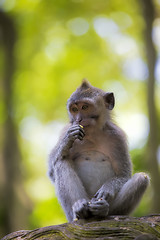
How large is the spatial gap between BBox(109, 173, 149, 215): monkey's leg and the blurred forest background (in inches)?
392

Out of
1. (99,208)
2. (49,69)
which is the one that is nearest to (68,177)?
(99,208)

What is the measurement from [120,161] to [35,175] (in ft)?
69.6

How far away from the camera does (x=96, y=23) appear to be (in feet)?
74.9

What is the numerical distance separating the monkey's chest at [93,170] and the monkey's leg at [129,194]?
0.53 m

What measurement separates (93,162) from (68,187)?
77cm

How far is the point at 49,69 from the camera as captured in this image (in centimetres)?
2473

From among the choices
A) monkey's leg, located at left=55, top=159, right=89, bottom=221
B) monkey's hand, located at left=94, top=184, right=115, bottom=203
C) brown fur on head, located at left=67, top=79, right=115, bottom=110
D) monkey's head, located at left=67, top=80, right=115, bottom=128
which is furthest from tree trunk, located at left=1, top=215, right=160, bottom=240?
brown fur on head, located at left=67, top=79, right=115, bottom=110

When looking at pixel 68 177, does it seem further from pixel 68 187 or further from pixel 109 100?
pixel 109 100

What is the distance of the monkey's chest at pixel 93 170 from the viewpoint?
24.4ft

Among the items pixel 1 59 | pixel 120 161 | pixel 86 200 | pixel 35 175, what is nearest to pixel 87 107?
pixel 120 161

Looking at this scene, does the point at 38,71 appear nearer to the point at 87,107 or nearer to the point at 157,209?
the point at 157,209

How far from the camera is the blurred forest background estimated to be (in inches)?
745

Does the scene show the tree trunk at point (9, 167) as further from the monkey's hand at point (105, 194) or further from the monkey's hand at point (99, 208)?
the monkey's hand at point (99, 208)

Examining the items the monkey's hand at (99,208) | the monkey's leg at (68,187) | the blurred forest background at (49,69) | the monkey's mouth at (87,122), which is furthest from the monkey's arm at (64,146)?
the blurred forest background at (49,69)
